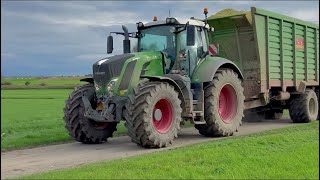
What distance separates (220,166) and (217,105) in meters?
4.98

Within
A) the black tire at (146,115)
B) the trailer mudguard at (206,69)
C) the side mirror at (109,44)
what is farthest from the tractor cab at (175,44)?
the black tire at (146,115)

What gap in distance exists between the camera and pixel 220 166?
7070mm

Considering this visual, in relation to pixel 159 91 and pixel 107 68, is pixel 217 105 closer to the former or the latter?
pixel 159 91

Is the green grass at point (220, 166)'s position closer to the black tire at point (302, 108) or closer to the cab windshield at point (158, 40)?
the cab windshield at point (158, 40)

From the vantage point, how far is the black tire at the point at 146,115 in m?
9.95

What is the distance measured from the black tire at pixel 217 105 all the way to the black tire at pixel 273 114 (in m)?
5.34

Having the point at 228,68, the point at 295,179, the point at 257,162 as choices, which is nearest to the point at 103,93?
the point at 228,68

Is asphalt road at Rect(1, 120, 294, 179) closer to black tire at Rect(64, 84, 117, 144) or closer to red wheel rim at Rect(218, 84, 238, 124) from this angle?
black tire at Rect(64, 84, 117, 144)

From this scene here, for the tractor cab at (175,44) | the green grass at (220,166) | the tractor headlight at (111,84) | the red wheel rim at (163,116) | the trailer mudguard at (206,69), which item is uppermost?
the tractor cab at (175,44)

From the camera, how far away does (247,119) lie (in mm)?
17156

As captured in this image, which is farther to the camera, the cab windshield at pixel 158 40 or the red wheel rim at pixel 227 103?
the red wheel rim at pixel 227 103

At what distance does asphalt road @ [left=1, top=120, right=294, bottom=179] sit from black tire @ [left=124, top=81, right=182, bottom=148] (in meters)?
0.22

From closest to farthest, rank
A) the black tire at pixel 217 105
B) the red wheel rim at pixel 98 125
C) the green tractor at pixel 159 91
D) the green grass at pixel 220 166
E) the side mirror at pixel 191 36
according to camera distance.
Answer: the green grass at pixel 220 166
the green tractor at pixel 159 91
the side mirror at pixel 191 36
the red wheel rim at pixel 98 125
the black tire at pixel 217 105

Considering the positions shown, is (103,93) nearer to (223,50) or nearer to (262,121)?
(223,50)
